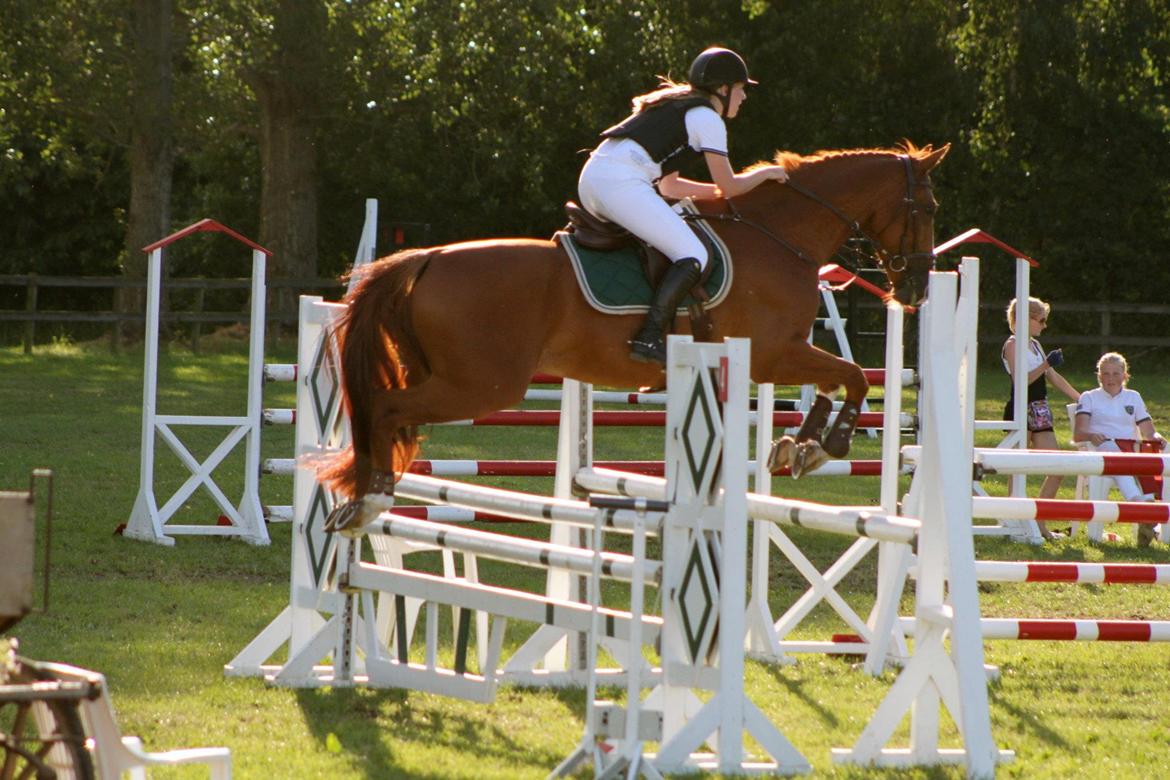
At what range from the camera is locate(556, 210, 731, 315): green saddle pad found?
6.14m

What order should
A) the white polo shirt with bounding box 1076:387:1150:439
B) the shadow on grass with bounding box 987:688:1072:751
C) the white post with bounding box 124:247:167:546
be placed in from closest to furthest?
the shadow on grass with bounding box 987:688:1072:751, the white post with bounding box 124:247:167:546, the white polo shirt with bounding box 1076:387:1150:439

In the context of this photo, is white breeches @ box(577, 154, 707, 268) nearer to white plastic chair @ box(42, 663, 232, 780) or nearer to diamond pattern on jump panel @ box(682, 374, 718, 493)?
diamond pattern on jump panel @ box(682, 374, 718, 493)

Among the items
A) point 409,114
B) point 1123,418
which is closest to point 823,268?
point 1123,418

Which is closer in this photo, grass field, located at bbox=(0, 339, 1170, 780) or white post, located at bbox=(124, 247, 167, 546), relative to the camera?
grass field, located at bbox=(0, 339, 1170, 780)

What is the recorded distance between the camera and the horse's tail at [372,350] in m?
5.87

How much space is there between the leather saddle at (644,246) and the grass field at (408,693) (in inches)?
54.7

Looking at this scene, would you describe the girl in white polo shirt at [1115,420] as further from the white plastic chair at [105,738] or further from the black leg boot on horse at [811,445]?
the white plastic chair at [105,738]

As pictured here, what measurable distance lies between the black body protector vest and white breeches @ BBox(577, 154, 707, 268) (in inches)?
4.9

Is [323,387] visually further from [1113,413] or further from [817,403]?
[1113,413]

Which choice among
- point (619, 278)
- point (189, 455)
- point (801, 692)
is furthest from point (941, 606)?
point (189, 455)

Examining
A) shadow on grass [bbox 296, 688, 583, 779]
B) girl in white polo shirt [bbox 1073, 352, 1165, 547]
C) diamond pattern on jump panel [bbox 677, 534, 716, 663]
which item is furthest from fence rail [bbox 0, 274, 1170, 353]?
diamond pattern on jump panel [bbox 677, 534, 716, 663]

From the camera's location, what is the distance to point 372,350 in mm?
5949

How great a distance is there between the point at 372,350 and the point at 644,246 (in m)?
1.10

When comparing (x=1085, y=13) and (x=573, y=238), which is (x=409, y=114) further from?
(x=573, y=238)
